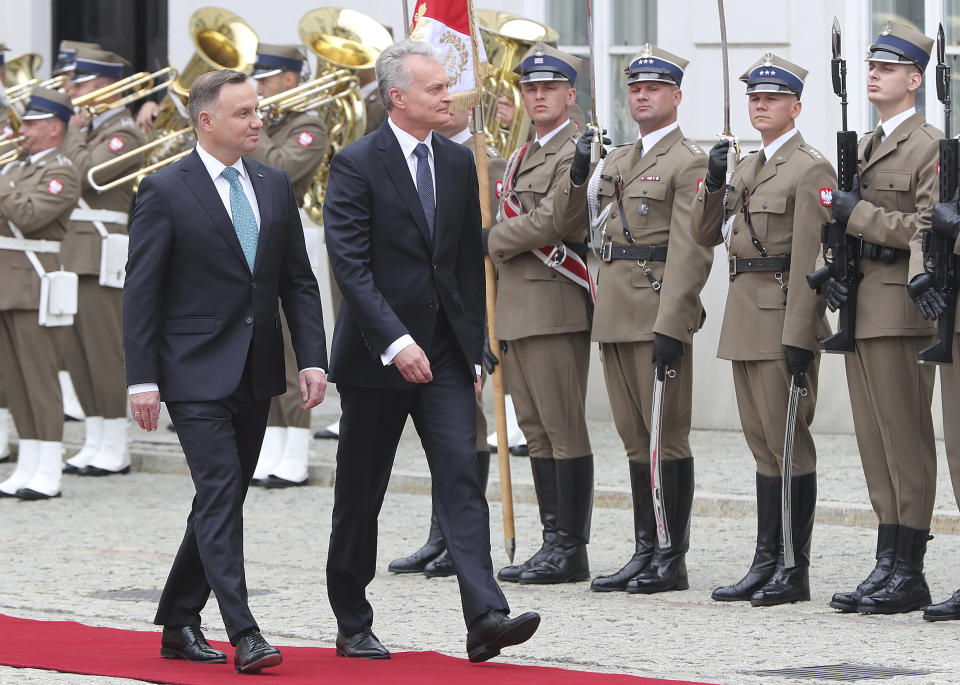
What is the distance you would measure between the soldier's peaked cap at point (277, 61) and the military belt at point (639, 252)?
4371mm

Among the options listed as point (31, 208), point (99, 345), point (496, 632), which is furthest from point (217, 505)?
point (99, 345)

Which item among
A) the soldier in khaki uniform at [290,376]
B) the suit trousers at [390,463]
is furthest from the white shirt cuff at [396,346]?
the soldier in khaki uniform at [290,376]

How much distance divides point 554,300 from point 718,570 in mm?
1342

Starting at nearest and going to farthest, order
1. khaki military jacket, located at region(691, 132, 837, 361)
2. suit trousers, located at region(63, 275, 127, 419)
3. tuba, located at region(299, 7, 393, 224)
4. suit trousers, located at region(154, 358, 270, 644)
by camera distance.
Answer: suit trousers, located at region(154, 358, 270, 644)
khaki military jacket, located at region(691, 132, 837, 361)
suit trousers, located at region(63, 275, 127, 419)
tuba, located at region(299, 7, 393, 224)

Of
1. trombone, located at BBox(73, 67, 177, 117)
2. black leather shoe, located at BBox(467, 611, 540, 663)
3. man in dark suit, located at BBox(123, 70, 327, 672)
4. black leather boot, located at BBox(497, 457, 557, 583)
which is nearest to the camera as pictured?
black leather shoe, located at BBox(467, 611, 540, 663)

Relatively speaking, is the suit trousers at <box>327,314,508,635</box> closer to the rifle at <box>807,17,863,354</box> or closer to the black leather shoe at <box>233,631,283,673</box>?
the black leather shoe at <box>233,631,283,673</box>

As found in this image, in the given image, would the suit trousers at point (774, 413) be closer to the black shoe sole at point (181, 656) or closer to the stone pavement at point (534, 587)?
the stone pavement at point (534, 587)

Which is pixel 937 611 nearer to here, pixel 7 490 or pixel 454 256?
pixel 454 256

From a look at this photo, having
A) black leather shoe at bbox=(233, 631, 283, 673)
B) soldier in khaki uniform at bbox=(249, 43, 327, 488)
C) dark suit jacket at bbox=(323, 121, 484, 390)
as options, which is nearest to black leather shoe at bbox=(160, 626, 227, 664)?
black leather shoe at bbox=(233, 631, 283, 673)

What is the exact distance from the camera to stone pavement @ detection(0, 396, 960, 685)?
22.0 feet

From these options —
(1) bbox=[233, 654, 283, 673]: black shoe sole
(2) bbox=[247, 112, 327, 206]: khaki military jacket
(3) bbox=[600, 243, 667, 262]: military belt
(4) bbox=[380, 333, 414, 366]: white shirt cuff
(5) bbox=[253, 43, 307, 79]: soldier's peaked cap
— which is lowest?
(1) bbox=[233, 654, 283, 673]: black shoe sole

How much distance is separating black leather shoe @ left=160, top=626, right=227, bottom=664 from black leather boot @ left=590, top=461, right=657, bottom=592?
203 centimetres

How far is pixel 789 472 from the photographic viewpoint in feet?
25.3

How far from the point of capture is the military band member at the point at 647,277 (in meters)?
8.03
